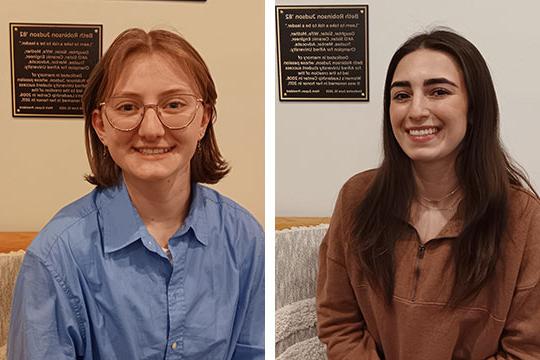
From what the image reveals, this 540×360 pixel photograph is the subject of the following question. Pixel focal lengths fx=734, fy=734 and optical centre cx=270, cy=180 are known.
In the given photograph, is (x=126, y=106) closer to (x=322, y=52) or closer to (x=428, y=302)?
(x=322, y=52)

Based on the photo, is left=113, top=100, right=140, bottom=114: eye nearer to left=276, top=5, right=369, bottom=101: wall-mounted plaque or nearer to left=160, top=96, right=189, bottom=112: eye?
left=160, top=96, right=189, bottom=112: eye

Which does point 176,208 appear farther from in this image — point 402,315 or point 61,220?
point 402,315

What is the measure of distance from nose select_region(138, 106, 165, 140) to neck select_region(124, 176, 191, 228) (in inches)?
3.7

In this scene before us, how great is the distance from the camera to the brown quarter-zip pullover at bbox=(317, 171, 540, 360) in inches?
53.1

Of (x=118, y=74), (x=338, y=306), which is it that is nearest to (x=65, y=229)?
(x=118, y=74)

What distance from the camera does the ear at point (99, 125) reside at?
138cm

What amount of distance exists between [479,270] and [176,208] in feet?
1.94

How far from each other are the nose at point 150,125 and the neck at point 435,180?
0.49 metres

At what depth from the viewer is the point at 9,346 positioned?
1.37 m

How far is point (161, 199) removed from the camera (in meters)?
1.44

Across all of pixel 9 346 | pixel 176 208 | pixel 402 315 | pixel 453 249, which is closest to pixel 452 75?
pixel 453 249

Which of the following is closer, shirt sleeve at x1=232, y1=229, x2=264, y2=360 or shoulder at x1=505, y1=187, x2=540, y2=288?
shoulder at x1=505, y1=187, x2=540, y2=288

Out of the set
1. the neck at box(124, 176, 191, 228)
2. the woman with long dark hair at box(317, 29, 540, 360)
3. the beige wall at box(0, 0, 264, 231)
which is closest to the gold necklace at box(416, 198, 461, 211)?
the woman with long dark hair at box(317, 29, 540, 360)

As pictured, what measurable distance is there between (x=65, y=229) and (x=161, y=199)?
189 mm
